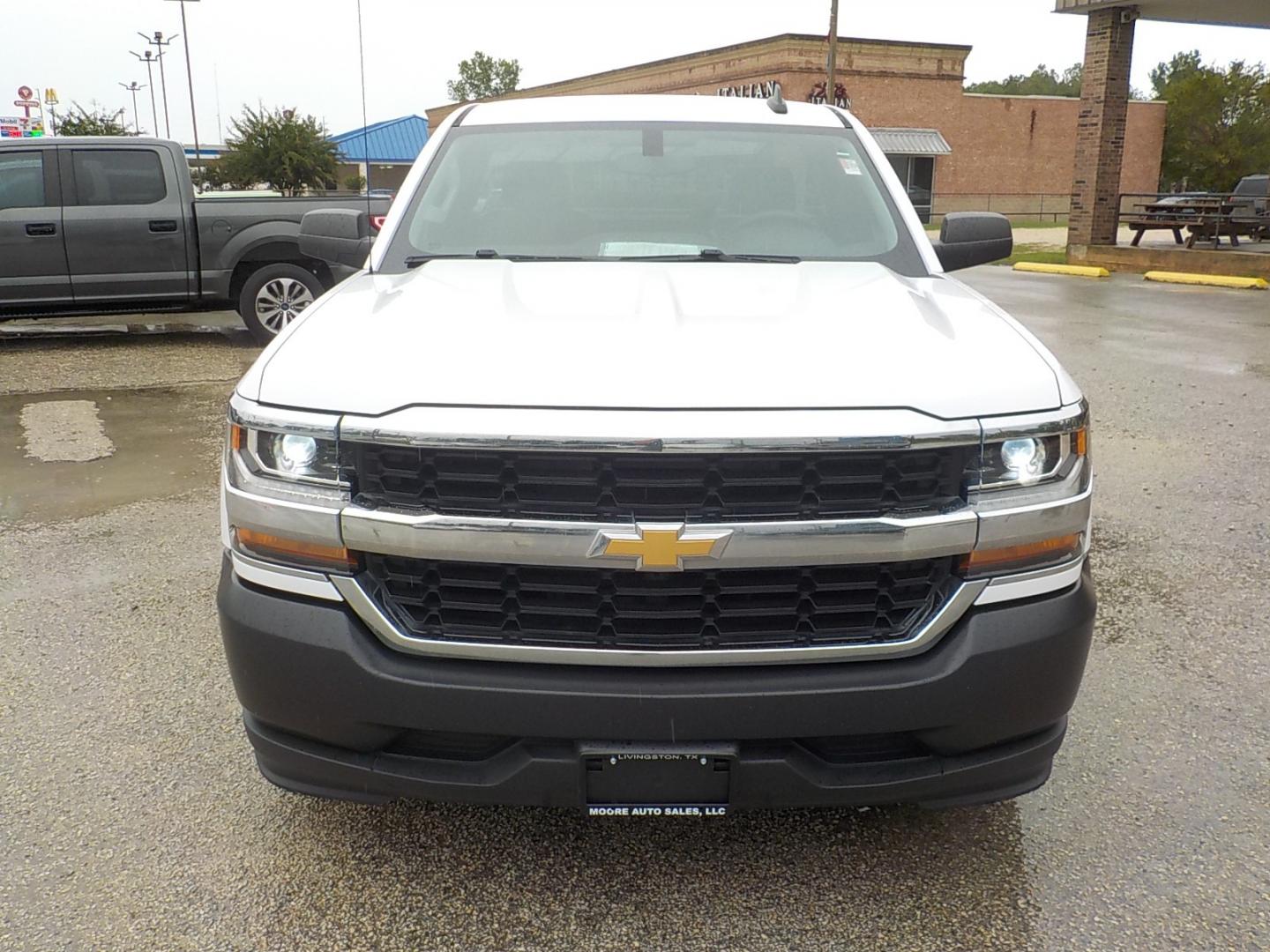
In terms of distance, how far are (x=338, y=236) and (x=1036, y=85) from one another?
12398 centimetres

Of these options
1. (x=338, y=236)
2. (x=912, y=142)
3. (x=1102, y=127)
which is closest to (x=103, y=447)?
(x=338, y=236)

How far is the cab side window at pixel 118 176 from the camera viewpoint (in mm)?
10078

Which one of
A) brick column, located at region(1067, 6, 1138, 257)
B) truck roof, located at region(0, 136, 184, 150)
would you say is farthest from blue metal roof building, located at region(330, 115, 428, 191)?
truck roof, located at region(0, 136, 184, 150)

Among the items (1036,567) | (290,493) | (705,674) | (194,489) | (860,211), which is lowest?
(194,489)

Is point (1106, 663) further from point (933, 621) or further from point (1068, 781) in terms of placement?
point (933, 621)

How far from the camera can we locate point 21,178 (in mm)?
9938

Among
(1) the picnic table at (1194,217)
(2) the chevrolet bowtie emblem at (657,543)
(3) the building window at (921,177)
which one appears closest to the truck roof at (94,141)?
(2) the chevrolet bowtie emblem at (657,543)

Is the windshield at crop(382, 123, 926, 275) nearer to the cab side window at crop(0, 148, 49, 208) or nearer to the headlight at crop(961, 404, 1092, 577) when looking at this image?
the headlight at crop(961, 404, 1092, 577)

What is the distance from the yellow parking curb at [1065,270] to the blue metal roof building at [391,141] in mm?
48873

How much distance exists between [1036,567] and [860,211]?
1786 millimetres

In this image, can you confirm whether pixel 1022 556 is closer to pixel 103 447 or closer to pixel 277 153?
pixel 103 447

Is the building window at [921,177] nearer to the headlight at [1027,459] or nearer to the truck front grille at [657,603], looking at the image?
the headlight at [1027,459]

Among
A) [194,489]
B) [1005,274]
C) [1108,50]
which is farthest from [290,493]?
[1108,50]

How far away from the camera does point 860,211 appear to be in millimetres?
3682
